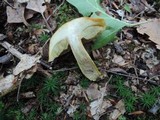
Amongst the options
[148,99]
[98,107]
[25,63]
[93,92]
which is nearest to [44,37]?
[25,63]

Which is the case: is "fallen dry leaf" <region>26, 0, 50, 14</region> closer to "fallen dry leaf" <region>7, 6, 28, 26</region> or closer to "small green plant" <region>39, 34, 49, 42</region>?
"fallen dry leaf" <region>7, 6, 28, 26</region>

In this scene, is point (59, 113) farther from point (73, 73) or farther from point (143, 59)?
point (143, 59)

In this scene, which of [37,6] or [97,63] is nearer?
[97,63]

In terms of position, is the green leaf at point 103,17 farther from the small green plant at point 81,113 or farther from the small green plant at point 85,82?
the small green plant at point 81,113

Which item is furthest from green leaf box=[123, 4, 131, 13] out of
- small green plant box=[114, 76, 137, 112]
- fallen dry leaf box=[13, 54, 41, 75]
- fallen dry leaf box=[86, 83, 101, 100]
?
fallen dry leaf box=[13, 54, 41, 75]

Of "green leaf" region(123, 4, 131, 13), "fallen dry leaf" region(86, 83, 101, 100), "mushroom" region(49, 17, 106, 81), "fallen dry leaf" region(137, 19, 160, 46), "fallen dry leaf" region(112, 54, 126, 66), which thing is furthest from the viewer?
"green leaf" region(123, 4, 131, 13)

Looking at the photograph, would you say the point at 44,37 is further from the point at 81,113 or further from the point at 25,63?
the point at 81,113

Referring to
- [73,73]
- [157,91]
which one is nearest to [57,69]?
[73,73]
